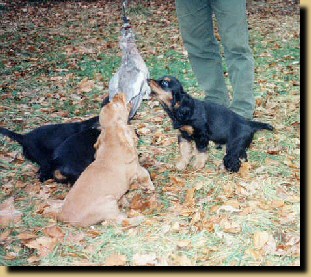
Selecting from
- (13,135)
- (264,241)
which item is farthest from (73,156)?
(264,241)

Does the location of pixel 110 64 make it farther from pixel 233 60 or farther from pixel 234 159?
pixel 234 159

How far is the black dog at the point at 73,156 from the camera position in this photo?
464cm

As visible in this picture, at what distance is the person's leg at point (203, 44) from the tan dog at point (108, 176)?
1706 millimetres

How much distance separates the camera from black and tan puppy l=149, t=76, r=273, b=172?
474cm

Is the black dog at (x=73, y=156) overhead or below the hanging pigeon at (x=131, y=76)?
below

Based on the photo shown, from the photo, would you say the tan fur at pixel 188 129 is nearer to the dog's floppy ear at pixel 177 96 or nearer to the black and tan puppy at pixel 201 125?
the black and tan puppy at pixel 201 125

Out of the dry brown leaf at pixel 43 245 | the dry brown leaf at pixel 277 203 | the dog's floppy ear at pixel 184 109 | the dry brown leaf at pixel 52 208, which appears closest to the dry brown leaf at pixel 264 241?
the dry brown leaf at pixel 277 203

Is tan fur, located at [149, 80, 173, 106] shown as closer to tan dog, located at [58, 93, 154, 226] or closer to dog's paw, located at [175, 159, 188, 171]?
tan dog, located at [58, 93, 154, 226]

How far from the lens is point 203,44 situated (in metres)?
5.64

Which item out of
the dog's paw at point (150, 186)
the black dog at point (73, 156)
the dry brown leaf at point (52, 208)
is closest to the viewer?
the dry brown leaf at point (52, 208)

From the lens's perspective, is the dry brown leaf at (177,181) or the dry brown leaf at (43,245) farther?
the dry brown leaf at (177,181)

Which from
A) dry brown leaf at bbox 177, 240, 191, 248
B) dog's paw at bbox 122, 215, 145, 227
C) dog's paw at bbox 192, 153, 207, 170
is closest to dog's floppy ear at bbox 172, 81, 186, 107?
dog's paw at bbox 192, 153, 207, 170

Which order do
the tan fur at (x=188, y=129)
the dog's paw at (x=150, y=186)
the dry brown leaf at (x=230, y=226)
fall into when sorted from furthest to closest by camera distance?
the tan fur at (x=188, y=129), the dog's paw at (x=150, y=186), the dry brown leaf at (x=230, y=226)

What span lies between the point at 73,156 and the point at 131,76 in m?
1.14
